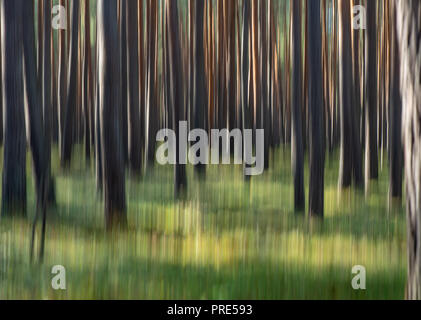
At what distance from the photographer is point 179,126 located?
12664mm

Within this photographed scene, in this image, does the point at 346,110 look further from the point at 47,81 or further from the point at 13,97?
the point at 47,81

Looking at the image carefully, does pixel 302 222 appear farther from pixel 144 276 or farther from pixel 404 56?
pixel 404 56

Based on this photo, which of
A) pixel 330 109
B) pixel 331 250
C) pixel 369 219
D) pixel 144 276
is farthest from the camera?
pixel 330 109

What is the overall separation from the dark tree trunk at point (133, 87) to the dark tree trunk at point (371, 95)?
14.6ft

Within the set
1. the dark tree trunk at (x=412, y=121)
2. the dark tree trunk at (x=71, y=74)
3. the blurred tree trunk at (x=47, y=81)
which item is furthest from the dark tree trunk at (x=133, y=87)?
the dark tree trunk at (x=412, y=121)

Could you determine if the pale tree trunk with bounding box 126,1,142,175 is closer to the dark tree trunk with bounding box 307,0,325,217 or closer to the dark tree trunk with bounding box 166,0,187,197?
the dark tree trunk with bounding box 166,0,187,197

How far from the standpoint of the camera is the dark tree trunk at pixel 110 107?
8336mm

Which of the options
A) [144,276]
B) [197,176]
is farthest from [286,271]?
[197,176]

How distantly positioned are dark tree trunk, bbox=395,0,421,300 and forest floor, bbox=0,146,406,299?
3.79ft

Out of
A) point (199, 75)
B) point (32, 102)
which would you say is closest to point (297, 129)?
point (32, 102)

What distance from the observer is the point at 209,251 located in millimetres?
6980

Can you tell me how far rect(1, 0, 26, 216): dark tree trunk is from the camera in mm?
9070

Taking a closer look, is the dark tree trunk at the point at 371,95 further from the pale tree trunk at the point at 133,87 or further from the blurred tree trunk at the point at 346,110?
the pale tree trunk at the point at 133,87

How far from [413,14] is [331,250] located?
3.19 meters
